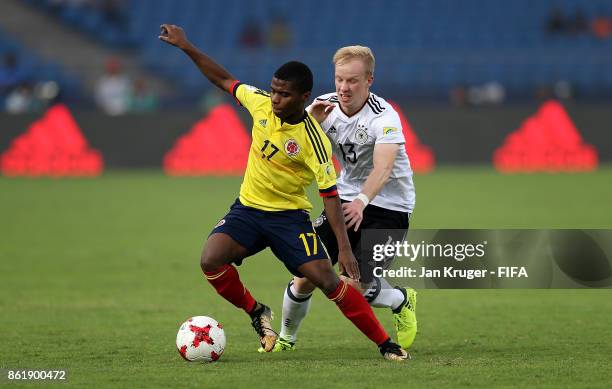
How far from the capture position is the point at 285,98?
712 cm

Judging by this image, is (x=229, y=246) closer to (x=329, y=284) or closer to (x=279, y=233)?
(x=279, y=233)

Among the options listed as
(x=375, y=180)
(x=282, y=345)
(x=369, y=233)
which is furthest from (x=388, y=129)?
(x=282, y=345)

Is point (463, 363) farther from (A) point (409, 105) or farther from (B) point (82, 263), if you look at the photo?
(A) point (409, 105)

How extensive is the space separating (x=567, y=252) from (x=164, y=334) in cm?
328

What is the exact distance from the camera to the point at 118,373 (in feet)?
22.5

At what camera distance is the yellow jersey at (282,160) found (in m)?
7.20

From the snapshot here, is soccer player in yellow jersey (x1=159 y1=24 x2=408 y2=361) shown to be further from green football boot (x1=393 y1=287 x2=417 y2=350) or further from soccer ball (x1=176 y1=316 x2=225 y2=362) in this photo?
green football boot (x1=393 y1=287 x2=417 y2=350)

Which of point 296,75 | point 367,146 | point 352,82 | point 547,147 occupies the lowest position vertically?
point 367,146

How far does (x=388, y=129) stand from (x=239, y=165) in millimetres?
17512

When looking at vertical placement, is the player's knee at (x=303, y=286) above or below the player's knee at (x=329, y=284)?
below

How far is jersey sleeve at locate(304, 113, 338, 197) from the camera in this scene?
7.15m

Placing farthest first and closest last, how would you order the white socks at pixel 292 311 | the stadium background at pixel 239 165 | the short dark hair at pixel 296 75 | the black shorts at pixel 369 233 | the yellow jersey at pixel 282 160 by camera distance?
1. the white socks at pixel 292 311
2. the black shorts at pixel 369 233
3. the stadium background at pixel 239 165
4. the yellow jersey at pixel 282 160
5. the short dark hair at pixel 296 75

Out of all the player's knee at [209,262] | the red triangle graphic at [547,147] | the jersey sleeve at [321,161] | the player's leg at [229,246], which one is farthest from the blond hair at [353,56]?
the red triangle graphic at [547,147]

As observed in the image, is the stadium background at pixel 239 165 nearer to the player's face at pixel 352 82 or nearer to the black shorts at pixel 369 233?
the black shorts at pixel 369 233
